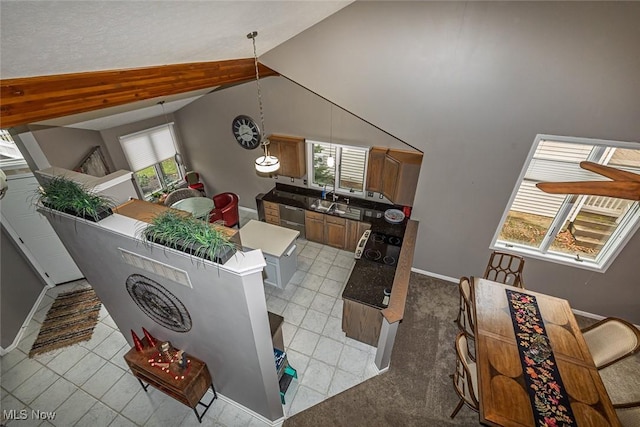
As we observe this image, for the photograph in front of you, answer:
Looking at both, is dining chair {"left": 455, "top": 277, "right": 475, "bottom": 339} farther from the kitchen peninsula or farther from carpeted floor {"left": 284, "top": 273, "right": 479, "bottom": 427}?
the kitchen peninsula

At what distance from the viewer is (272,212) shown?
5.99 metres

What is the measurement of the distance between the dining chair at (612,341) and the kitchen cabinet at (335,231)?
3.66 meters

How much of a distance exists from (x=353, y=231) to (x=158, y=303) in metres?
3.54

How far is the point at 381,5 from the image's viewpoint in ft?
10.4

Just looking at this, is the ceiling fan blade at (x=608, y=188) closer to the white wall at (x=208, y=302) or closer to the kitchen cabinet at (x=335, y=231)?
the white wall at (x=208, y=302)

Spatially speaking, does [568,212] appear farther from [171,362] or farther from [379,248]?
[171,362]

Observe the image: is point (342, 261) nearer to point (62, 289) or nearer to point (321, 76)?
point (321, 76)

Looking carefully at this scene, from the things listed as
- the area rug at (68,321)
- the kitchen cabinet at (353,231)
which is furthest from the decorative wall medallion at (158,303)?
the kitchen cabinet at (353,231)

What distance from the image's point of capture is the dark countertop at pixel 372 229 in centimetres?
368

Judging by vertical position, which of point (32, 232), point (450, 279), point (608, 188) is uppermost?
point (608, 188)

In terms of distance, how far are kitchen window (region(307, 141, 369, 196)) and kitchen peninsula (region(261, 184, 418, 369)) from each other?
300mm

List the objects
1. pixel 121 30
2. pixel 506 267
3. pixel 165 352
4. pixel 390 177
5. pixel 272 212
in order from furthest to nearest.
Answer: pixel 272 212 → pixel 390 177 → pixel 506 267 → pixel 165 352 → pixel 121 30

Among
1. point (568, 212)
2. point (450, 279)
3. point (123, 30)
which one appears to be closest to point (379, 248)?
point (450, 279)

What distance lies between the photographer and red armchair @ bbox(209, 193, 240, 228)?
5805 mm
